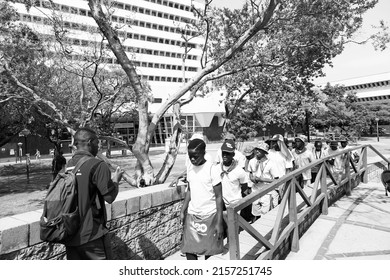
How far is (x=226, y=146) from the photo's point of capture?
13.6 ft

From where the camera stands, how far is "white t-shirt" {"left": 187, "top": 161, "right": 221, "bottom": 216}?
9.55 feet

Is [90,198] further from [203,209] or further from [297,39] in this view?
[297,39]

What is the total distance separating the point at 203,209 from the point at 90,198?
113 cm

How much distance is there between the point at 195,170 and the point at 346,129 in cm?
3607

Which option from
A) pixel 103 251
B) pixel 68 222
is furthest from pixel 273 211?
pixel 68 222

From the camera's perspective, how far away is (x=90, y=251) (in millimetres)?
2418

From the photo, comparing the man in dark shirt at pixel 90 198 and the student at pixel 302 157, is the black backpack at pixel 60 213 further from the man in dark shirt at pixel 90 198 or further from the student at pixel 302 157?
the student at pixel 302 157

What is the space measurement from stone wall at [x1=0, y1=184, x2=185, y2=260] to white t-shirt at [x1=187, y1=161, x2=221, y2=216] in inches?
37.2

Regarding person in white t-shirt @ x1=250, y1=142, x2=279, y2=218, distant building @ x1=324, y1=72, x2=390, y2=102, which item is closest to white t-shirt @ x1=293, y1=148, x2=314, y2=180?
person in white t-shirt @ x1=250, y1=142, x2=279, y2=218

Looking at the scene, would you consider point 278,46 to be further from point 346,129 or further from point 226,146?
point 346,129

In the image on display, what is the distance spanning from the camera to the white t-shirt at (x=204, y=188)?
115 inches

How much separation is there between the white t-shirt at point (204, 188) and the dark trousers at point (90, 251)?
3.05 ft

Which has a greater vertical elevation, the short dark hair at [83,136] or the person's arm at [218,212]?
the short dark hair at [83,136]

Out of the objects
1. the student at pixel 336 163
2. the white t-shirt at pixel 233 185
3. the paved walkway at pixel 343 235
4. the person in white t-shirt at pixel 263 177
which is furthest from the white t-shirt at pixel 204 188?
the student at pixel 336 163
